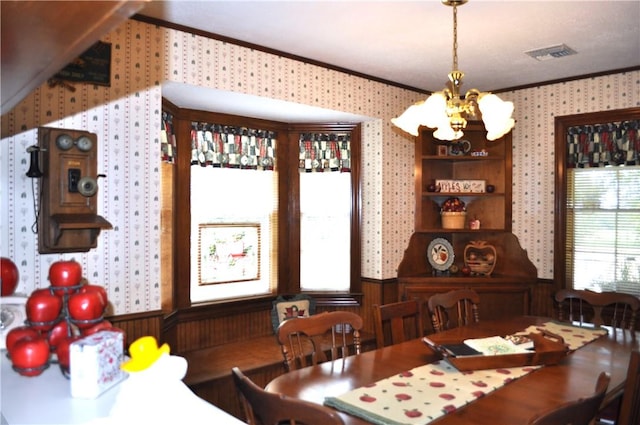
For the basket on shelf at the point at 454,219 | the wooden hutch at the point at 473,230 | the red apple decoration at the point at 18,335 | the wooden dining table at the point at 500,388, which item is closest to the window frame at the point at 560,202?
the wooden hutch at the point at 473,230

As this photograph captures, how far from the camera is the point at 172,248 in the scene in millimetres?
3391

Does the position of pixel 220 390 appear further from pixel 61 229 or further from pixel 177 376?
pixel 177 376

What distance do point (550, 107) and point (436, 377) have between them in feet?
9.63

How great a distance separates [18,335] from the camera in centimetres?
112

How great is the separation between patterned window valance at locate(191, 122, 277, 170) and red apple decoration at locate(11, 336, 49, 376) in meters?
2.50

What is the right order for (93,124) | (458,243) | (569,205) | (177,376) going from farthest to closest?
(458,243) → (569,205) → (93,124) → (177,376)

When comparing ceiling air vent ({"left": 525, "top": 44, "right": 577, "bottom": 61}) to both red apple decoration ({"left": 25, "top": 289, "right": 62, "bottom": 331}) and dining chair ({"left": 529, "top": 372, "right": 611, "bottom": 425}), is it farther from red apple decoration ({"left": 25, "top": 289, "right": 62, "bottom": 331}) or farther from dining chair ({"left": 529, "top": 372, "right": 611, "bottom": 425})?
red apple decoration ({"left": 25, "top": 289, "right": 62, "bottom": 331})

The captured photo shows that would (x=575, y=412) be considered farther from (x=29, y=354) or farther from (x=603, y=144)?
(x=603, y=144)

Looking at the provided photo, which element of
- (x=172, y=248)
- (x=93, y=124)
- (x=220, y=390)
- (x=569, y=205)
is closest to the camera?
(x=93, y=124)

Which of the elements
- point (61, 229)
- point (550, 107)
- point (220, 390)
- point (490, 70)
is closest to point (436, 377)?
point (220, 390)

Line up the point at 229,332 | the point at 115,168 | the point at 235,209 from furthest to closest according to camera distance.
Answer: the point at 235,209 → the point at 229,332 → the point at 115,168

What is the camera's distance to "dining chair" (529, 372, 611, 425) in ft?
3.92

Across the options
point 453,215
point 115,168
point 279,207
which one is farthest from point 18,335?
point 453,215

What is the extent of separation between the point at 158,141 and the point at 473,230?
106 inches
